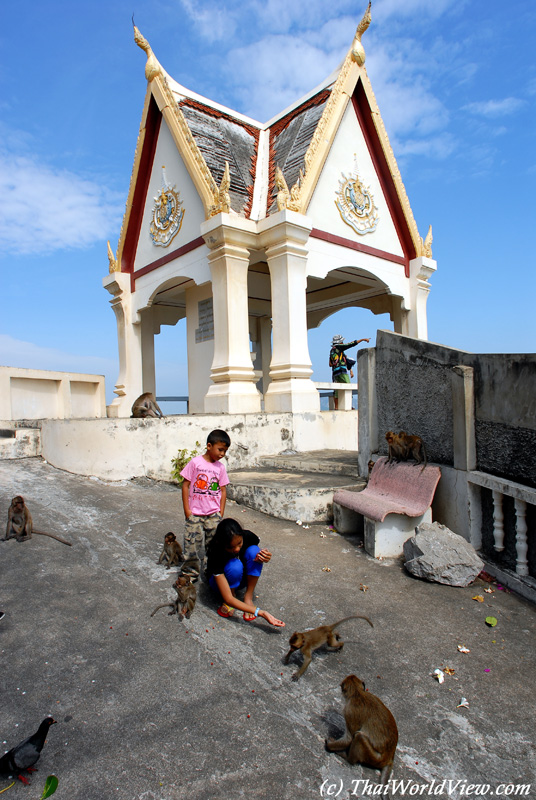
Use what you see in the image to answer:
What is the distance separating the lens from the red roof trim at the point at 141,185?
10977 mm

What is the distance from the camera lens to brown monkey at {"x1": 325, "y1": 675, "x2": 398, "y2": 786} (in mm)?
1983

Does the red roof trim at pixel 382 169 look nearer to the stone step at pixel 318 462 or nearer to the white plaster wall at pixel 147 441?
the white plaster wall at pixel 147 441

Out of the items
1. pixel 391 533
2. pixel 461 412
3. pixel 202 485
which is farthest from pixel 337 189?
pixel 202 485

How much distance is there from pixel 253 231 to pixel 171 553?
6.21 meters

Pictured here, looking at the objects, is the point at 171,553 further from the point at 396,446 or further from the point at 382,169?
the point at 382,169

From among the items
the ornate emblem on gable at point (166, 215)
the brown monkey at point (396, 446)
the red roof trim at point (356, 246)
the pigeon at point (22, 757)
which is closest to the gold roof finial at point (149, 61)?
the ornate emblem on gable at point (166, 215)

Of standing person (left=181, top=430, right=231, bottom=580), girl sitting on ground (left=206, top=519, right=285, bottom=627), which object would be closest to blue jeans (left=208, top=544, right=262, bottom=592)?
girl sitting on ground (left=206, top=519, right=285, bottom=627)

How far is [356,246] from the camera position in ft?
33.2

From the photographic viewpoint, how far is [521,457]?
12.4 ft

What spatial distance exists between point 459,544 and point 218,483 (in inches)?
A: 78.6

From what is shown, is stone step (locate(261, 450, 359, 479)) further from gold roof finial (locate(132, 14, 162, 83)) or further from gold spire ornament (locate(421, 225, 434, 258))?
gold roof finial (locate(132, 14, 162, 83))

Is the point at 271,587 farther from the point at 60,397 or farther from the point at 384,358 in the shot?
the point at 60,397

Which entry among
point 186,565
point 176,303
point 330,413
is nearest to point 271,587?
point 186,565

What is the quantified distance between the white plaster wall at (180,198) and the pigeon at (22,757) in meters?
8.71
